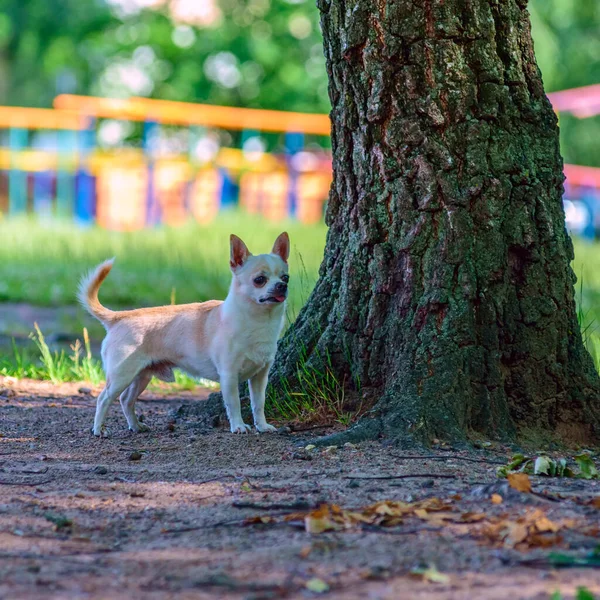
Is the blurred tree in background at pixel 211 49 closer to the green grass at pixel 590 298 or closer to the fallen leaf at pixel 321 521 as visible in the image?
the green grass at pixel 590 298

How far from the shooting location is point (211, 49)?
27.0 m

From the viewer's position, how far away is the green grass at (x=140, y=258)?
885cm

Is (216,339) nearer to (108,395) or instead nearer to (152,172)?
(108,395)

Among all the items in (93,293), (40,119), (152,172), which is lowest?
(93,293)

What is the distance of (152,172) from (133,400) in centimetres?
1289

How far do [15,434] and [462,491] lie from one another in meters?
2.33

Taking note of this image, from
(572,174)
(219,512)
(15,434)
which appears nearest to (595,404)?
(219,512)

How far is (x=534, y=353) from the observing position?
395 cm

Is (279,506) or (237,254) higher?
(237,254)

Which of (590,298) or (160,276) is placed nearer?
(590,298)

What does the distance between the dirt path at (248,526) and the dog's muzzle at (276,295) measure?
26.2 inches

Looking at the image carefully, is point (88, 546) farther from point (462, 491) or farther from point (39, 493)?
point (462, 491)

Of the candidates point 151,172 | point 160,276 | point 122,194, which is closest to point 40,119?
point 122,194

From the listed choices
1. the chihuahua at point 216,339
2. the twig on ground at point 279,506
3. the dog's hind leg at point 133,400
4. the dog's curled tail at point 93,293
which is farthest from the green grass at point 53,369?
the twig on ground at point 279,506
